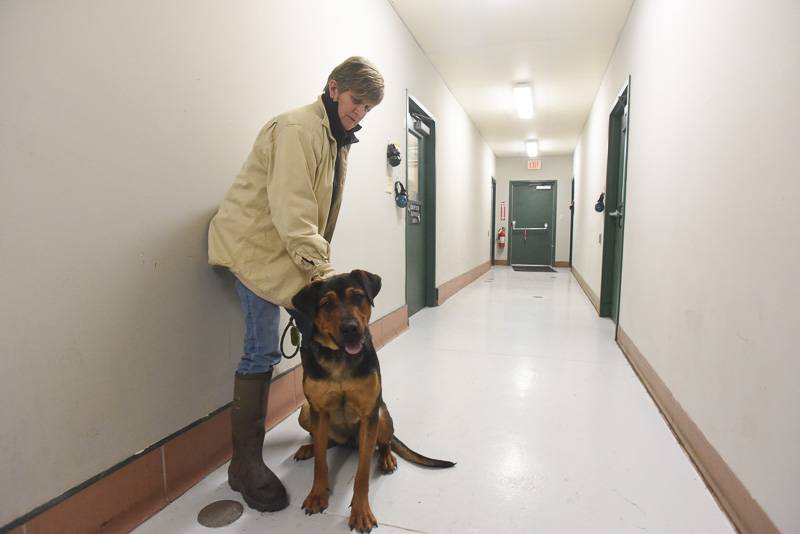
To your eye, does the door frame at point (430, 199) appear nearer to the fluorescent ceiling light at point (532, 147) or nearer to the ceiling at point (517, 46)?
the ceiling at point (517, 46)

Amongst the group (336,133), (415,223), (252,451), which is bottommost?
(252,451)

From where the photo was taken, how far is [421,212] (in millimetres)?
4734

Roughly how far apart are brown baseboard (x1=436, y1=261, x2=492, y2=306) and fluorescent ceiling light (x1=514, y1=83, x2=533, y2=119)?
262cm

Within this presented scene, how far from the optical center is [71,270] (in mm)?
1139

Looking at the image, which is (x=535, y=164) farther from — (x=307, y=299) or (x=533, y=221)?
(x=307, y=299)

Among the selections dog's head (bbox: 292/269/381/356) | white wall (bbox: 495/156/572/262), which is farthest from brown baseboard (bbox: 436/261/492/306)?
dog's head (bbox: 292/269/381/356)

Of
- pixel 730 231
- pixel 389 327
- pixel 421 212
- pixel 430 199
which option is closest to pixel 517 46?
pixel 430 199

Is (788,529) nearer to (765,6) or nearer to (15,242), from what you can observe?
(765,6)

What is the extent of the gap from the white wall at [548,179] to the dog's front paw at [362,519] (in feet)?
33.7

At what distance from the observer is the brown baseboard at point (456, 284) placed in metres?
5.29

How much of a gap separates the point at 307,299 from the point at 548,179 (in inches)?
414

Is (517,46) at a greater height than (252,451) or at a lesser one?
greater

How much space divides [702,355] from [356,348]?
138 cm

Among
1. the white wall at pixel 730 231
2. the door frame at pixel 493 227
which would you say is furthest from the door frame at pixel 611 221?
the door frame at pixel 493 227
